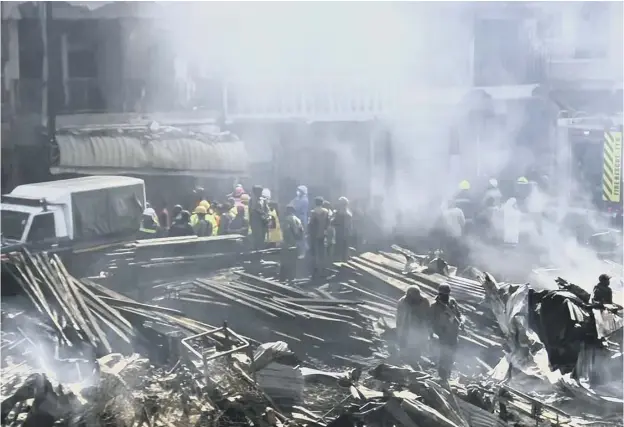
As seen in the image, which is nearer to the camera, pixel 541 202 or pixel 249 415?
pixel 249 415

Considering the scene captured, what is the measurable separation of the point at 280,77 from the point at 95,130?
85cm

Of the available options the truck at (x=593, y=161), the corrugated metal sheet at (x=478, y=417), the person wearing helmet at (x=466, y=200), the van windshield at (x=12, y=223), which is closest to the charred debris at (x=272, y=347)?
the corrugated metal sheet at (x=478, y=417)

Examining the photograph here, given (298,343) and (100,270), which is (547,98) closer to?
(298,343)

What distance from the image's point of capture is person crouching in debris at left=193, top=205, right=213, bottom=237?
10.3 ft

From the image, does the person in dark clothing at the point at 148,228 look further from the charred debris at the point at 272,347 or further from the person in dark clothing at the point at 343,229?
the person in dark clothing at the point at 343,229

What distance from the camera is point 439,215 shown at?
10.6 feet

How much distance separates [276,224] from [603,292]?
1.49m

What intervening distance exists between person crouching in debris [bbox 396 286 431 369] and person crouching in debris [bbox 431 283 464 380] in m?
0.04

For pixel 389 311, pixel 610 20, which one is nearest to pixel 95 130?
pixel 389 311

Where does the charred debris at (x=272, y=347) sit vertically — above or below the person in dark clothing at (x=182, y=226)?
below

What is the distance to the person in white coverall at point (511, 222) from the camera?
323 cm

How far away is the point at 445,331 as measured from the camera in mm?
3076

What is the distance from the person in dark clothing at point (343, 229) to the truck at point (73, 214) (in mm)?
859

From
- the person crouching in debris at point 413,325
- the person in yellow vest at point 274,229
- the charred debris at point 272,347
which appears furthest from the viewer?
the person in yellow vest at point 274,229
